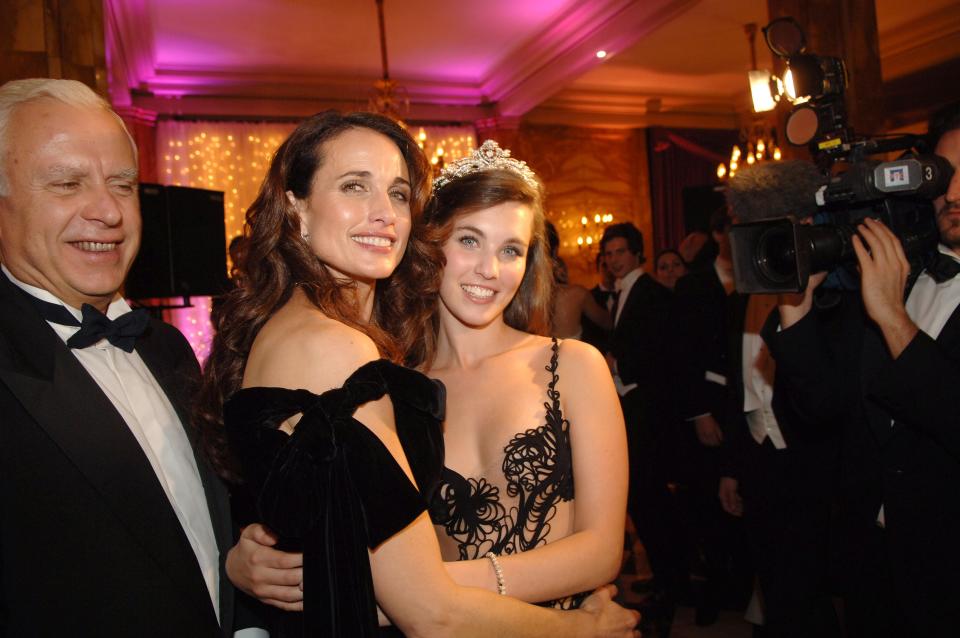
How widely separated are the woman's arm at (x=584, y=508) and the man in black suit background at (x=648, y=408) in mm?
2530

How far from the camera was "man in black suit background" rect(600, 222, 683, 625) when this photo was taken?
14.1ft

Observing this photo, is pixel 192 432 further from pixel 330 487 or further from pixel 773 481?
pixel 773 481

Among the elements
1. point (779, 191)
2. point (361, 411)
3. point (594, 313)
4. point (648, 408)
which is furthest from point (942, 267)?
point (594, 313)

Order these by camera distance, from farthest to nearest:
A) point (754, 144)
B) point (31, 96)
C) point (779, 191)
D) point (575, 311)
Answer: point (754, 144) < point (575, 311) < point (779, 191) < point (31, 96)

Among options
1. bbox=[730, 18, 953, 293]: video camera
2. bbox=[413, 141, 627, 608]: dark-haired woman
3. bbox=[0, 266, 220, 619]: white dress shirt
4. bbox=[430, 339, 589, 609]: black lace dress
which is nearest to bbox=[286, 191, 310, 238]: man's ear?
bbox=[413, 141, 627, 608]: dark-haired woman

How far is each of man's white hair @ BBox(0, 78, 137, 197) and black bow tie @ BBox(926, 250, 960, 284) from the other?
216cm

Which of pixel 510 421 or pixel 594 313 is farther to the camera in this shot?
pixel 594 313

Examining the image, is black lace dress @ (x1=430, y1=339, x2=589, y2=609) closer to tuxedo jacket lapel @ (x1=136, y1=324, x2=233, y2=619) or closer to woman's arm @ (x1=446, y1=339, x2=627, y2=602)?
woman's arm @ (x1=446, y1=339, x2=627, y2=602)

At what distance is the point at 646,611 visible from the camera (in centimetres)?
424

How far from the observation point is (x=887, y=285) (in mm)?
2020

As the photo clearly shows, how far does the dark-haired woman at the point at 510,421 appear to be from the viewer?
69.3 inches

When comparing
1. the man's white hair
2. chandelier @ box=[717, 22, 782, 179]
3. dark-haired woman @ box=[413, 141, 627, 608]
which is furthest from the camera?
chandelier @ box=[717, 22, 782, 179]

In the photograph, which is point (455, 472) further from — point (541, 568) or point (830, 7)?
point (830, 7)

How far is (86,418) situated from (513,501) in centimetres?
97
